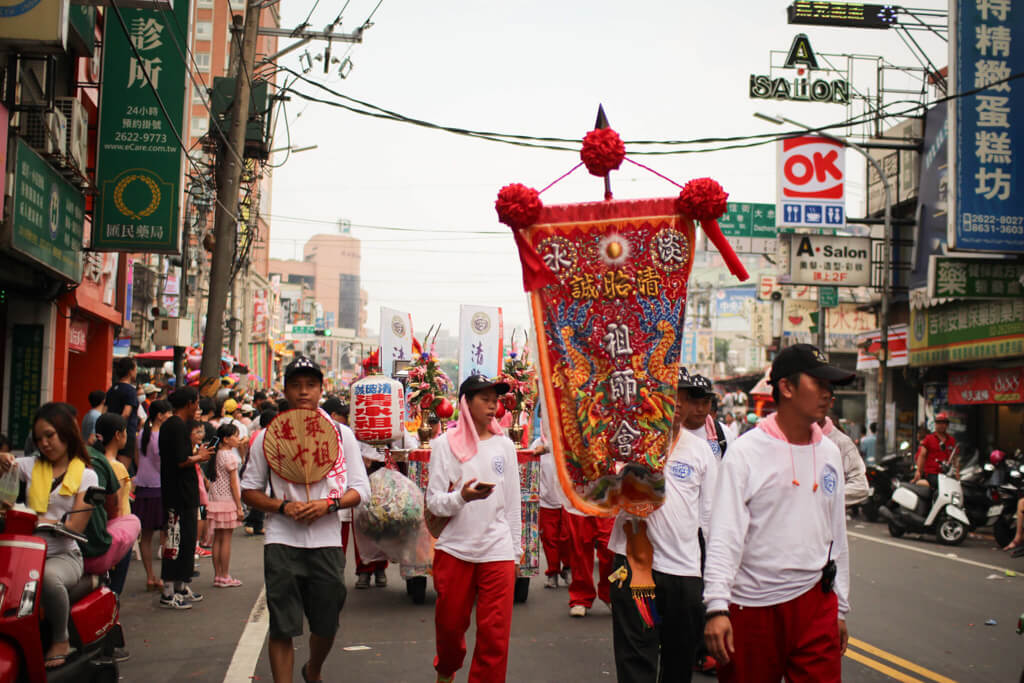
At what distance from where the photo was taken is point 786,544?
13.3 ft

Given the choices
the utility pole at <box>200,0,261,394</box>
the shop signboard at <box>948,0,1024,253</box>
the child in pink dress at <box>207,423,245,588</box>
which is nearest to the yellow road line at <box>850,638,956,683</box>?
the child in pink dress at <box>207,423,245,588</box>

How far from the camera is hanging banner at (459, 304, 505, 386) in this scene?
1307cm

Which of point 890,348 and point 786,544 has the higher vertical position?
point 890,348

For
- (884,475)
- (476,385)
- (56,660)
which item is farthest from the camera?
(884,475)

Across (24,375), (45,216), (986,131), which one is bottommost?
(24,375)

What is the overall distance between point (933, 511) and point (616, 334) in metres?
11.3

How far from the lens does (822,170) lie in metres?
21.7

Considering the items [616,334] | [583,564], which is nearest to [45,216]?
[583,564]

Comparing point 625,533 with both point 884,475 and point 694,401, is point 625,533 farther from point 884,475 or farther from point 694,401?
point 884,475

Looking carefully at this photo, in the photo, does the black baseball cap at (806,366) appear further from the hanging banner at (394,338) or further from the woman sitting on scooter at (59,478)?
the hanging banner at (394,338)

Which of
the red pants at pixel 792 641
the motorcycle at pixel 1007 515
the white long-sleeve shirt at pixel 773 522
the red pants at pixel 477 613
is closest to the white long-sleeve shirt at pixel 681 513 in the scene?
the red pants at pixel 477 613

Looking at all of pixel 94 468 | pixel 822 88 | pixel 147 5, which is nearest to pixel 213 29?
pixel 822 88

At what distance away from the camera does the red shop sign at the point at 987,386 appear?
779 inches

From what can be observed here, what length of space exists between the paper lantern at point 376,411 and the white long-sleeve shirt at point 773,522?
5548 mm
